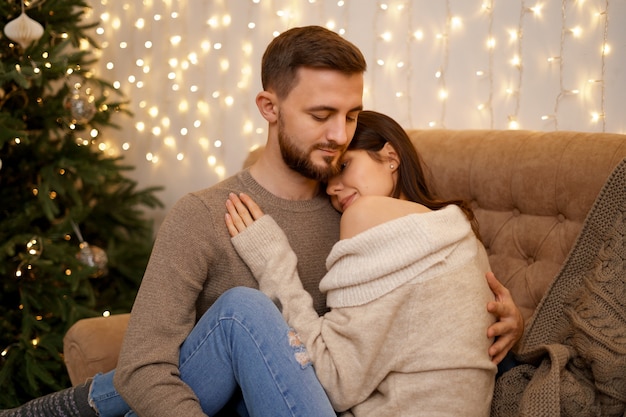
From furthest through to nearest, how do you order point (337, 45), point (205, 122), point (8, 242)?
point (205, 122), point (8, 242), point (337, 45)

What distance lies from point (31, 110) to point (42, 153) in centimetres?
18

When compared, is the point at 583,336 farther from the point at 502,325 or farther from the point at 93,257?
the point at 93,257

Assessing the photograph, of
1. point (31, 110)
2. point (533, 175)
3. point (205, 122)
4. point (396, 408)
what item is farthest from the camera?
point (205, 122)

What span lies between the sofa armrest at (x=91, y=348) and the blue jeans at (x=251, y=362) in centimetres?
45

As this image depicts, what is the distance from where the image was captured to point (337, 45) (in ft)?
5.46

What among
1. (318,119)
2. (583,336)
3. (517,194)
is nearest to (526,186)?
(517,194)

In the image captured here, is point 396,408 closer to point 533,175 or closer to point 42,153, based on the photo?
point 533,175

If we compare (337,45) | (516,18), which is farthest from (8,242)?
(516,18)

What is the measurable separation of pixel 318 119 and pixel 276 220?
0.28 meters

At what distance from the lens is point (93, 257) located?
111 inches

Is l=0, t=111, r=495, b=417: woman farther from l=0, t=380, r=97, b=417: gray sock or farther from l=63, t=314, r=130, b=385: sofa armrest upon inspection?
l=63, t=314, r=130, b=385: sofa armrest

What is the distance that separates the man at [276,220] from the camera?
148cm

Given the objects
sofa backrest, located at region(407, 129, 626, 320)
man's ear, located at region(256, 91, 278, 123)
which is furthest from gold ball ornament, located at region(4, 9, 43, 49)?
sofa backrest, located at region(407, 129, 626, 320)

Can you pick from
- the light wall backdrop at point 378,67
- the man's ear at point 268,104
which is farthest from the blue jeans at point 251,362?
the light wall backdrop at point 378,67
